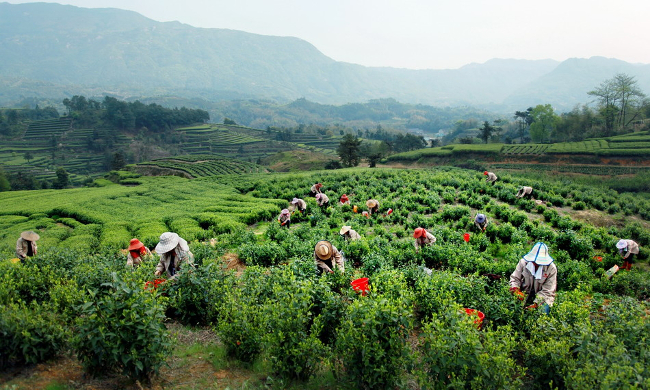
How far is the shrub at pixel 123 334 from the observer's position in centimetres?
564

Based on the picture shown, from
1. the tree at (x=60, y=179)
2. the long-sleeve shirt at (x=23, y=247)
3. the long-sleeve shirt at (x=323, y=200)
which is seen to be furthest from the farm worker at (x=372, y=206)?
the tree at (x=60, y=179)

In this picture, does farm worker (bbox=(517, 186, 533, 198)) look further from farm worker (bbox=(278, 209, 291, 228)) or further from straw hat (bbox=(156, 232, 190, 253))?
straw hat (bbox=(156, 232, 190, 253))

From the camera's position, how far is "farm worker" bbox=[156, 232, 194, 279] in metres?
9.84

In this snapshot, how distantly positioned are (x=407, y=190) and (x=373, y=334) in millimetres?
21280

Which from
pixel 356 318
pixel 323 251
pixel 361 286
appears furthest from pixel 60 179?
pixel 356 318

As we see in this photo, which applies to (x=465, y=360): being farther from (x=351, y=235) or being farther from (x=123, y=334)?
(x=351, y=235)

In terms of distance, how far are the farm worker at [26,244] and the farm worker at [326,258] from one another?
385 inches

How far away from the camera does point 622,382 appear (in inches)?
181

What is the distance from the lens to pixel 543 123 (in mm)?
86375

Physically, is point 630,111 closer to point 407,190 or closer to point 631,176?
point 631,176

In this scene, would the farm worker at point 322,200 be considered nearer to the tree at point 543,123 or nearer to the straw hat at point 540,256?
the straw hat at point 540,256

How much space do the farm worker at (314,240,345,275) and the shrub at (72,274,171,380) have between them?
186 inches

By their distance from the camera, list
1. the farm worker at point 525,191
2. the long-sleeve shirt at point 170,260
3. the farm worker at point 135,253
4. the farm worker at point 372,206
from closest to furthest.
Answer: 1. the long-sleeve shirt at point 170,260
2. the farm worker at point 135,253
3. the farm worker at point 372,206
4. the farm worker at point 525,191

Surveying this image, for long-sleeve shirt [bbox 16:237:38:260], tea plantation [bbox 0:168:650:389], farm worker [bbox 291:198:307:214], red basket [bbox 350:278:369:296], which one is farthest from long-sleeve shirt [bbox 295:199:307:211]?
red basket [bbox 350:278:369:296]
